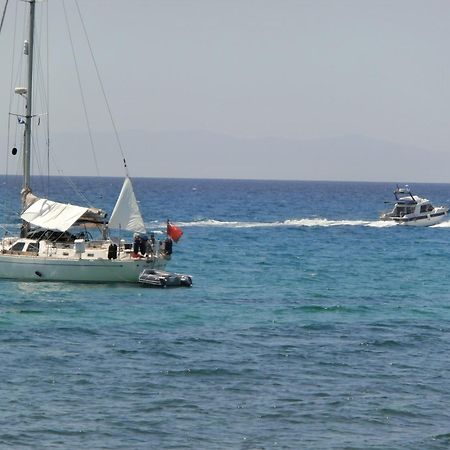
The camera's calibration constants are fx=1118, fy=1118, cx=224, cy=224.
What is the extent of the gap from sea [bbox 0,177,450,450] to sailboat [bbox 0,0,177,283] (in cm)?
92

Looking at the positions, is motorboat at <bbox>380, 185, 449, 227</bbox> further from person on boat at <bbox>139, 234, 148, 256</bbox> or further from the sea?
person on boat at <bbox>139, 234, 148, 256</bbox>

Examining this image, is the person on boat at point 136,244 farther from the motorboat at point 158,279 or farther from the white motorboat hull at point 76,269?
the motorboat at point 158,279

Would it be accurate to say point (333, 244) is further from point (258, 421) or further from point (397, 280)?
point (258, 421)

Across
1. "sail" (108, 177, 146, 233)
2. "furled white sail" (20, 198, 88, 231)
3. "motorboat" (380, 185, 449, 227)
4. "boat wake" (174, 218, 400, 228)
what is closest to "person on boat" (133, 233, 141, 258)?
"sail" (108, 177, 146, 233)

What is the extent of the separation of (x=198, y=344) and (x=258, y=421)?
428 inches

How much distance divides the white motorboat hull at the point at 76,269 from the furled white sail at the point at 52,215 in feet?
7.42

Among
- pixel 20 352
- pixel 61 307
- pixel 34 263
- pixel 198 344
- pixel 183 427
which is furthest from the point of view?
pixel 34 263

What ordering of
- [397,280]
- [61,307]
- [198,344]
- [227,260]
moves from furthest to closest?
[227,260] < [397,280] < [61,307] < [198,344]

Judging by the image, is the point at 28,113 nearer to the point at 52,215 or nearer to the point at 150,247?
the point at 52,215

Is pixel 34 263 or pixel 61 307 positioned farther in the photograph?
pixel 34 263

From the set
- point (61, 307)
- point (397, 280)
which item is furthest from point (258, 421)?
point (397, 280)

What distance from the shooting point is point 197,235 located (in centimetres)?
10300

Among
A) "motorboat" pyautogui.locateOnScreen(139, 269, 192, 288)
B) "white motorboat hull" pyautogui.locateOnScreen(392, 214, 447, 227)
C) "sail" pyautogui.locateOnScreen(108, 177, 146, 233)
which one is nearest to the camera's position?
"motorboat" pyautogui.locateOnScreen(139, 269, 192, 288)

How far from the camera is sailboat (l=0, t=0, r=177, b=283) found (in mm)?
56438
